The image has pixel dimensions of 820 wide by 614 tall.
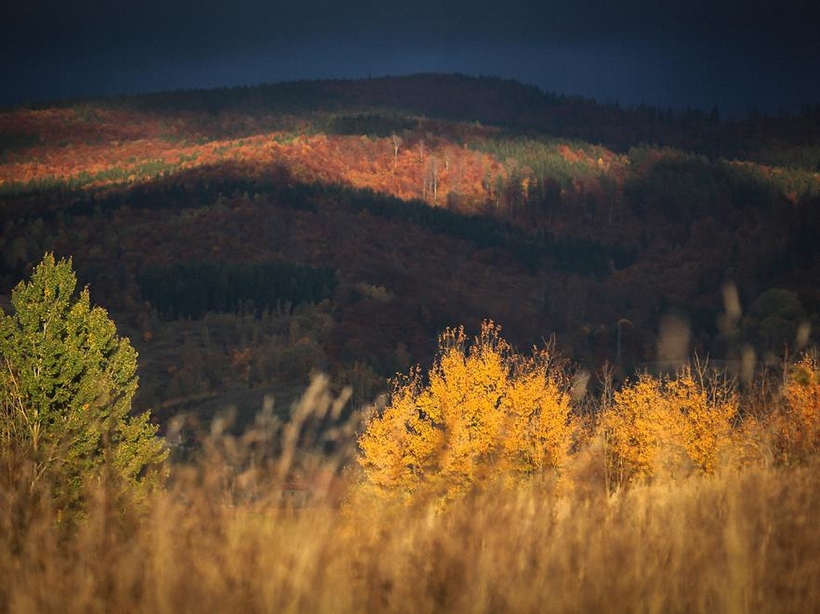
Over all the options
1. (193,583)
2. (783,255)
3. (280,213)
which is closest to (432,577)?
(193,583)

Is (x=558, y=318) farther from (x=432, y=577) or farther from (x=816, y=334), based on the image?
(x=432, y=577)

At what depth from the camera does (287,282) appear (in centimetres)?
16412

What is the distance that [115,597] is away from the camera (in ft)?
11.3

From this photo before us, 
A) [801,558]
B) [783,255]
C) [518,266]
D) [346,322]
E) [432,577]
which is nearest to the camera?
[432,577]

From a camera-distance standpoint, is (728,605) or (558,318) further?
(558,318)

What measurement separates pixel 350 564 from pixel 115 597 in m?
0.80

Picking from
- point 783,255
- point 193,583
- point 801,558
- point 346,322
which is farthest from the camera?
point 783,255

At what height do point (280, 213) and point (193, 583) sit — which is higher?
point (280, 213)

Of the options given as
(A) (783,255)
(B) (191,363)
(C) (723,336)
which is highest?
(A) (783,255)

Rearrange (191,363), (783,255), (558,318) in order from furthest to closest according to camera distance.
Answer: (783,255) < (558,318) < (191,363)

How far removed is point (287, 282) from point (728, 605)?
16177cm

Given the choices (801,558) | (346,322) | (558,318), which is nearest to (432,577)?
(801,558)

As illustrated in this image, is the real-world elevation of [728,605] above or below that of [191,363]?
above

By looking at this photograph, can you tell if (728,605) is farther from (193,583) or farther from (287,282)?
(287,282)
